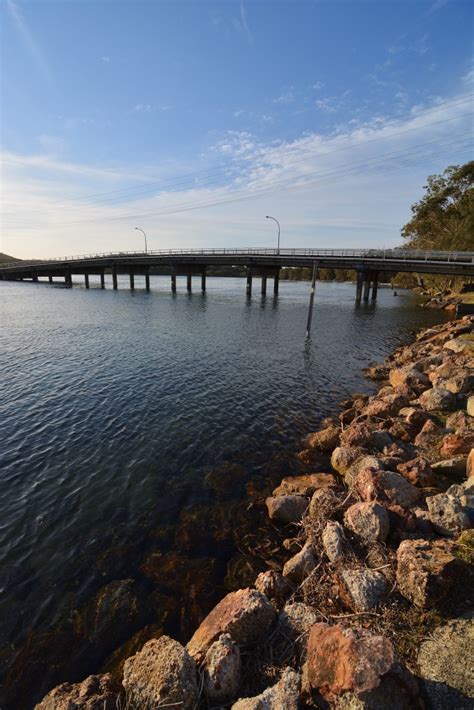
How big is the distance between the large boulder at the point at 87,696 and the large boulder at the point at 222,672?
53.6 inches

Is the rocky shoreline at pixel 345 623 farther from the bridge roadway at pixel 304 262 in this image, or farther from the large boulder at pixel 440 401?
the bridge roadway at pixel 304 262

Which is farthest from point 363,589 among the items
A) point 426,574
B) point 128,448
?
point 128,448

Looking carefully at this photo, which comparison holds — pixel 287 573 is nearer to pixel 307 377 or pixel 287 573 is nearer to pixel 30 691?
pixel 30 691

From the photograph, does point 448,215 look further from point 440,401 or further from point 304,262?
point 440,401

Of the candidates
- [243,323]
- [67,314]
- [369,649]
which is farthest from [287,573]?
[67,314]

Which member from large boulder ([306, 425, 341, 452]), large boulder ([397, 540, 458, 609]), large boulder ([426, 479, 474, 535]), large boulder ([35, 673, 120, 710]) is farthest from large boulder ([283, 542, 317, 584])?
large boulder ([306, 425, 341, 452])

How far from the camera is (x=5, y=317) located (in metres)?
44.8

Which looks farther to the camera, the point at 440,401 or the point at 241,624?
the point at 440,401

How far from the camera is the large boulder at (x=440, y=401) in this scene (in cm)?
1380

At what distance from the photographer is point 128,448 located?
13.5 m

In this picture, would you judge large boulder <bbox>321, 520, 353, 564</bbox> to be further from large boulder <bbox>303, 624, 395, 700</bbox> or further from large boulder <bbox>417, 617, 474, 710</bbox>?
large boulder <bbox>303, 624, 395, 700</bbox>

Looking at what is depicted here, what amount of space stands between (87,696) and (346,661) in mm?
3797

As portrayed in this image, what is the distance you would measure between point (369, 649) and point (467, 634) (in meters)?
1.86

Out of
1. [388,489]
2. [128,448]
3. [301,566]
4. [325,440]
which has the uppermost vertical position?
[388,489]
